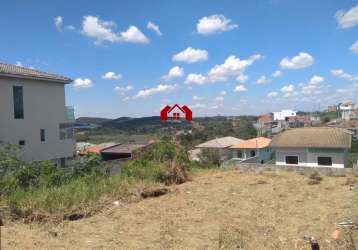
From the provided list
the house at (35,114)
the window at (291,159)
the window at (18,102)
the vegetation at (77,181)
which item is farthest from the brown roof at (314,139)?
the window at (18,102)

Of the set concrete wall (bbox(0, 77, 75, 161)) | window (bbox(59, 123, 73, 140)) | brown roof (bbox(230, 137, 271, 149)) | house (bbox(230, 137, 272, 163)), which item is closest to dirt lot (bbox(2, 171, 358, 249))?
concrete wall (bbox(0, 77, 75, 161))

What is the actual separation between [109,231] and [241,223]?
1726mm

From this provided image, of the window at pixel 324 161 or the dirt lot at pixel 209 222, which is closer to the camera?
the dirt lot at pixel 209 222

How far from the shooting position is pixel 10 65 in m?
15.1

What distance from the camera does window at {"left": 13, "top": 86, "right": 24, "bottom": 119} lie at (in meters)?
13.7

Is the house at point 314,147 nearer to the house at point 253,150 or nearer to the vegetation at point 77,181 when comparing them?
the house at point 253,150

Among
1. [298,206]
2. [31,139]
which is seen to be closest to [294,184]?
[298,206]

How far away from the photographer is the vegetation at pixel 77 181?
5.05 meters

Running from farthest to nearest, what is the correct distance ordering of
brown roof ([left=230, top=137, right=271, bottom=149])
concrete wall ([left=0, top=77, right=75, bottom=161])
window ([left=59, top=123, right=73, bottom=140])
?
brown roof ([left=230, top=137, right=271, bottom=149]), window ([left=59, top=123, right=73, bottom=140]), concrete wall ([left=0, top=77, right=75, bottom=161])

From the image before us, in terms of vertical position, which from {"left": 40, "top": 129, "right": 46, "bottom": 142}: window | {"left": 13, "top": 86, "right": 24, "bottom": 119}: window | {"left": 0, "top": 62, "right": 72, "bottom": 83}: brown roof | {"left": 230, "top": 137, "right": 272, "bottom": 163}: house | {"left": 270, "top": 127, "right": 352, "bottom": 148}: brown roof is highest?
{"left": 0, "top": 62, "right": 72, "bottom": 83}: brown roof

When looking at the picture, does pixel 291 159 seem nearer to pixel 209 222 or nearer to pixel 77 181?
pixel 77 181

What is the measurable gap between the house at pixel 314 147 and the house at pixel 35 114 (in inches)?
539

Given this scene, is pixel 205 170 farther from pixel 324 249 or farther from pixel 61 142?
pixel 61 142

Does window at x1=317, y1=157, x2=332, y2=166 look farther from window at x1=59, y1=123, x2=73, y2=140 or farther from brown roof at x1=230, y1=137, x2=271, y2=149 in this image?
window at x1=59, y1=123, x2=73, y2=140
